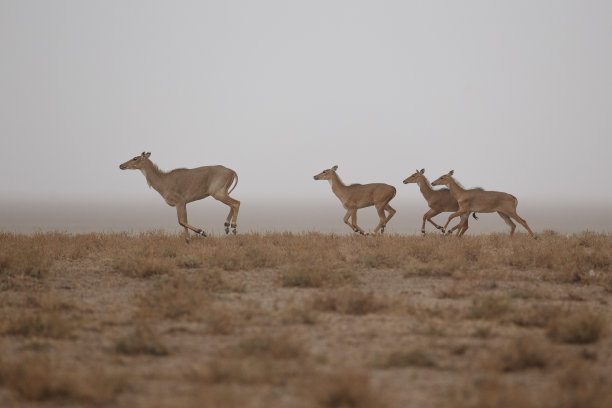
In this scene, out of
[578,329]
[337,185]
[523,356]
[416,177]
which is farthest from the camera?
[416,177]

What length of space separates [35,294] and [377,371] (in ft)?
21.7

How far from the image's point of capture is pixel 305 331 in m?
7.88

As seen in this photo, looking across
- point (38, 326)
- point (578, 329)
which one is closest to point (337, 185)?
point (578, 329)

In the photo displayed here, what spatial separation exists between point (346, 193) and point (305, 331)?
1361 centimetres

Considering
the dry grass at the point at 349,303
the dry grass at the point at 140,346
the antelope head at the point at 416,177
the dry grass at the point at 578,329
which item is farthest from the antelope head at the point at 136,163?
the dry grass at the point at 578,329

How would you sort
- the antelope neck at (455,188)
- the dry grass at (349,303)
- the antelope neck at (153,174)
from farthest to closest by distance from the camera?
1. the antelope neck at (455,188)
2. the antelope neck at (153,174)
3. the dry grass at (349,303)

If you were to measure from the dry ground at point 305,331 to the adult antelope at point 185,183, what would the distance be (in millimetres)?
3922

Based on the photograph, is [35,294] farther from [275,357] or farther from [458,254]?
[458,254]

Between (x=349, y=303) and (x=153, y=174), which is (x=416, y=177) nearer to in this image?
(x=153, y=174)

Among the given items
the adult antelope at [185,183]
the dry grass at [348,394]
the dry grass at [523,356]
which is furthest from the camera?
the adult antelope at [185,183]

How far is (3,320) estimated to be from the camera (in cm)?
842

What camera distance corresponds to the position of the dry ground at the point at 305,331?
5.58m

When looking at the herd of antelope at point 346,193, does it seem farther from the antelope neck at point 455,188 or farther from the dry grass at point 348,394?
the dry grass at point 348,394

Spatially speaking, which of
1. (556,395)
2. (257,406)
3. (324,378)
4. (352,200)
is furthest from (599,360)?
(352,200)
